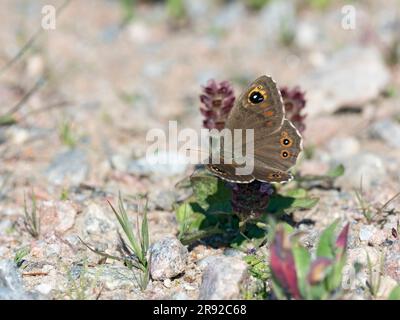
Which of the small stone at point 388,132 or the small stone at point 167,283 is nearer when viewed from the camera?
the small stone at point 167,283

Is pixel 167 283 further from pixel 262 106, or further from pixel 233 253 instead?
pixel 262 106

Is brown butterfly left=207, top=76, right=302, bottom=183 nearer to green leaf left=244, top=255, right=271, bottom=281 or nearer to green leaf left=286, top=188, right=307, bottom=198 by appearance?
green leaf left=244, top=255, right=271, bottom=281

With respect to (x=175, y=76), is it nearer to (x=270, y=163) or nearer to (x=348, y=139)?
(x=348, y=139)

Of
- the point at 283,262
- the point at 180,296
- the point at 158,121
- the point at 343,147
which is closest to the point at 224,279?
the point at 180,296

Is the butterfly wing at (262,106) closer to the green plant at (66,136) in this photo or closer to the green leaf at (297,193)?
the green leaf at (297,193)

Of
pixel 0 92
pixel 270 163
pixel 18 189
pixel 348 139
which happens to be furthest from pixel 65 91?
pixel 270 163

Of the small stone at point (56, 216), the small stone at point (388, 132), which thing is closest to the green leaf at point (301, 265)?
the small stone at point (56, 216)
